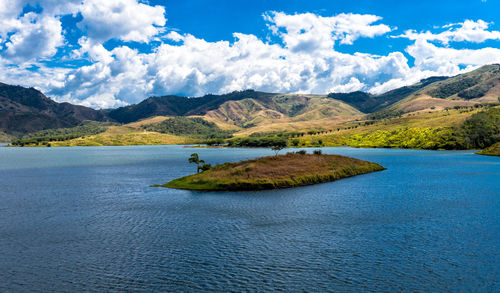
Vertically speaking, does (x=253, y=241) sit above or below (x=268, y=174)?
below

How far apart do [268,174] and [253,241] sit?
49.4 m

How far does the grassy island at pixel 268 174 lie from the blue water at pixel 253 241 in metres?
6.90

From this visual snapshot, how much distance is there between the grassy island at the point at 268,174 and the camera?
284 ft

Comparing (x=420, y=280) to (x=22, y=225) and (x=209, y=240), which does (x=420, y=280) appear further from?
(x=22, y=225)

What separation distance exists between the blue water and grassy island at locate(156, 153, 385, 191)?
6.90 metres

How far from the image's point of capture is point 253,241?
43250 mm

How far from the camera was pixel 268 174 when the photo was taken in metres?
92.2

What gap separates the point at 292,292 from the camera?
95.1 ft

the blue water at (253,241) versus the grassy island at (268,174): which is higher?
the grassy island at (268,174)

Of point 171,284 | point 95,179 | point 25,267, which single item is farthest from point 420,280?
point 95,179

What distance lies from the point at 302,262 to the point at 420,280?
11.2 metres

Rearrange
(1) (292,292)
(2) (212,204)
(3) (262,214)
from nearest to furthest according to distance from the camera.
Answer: (1) (292,292)
(3) (262,214)
(2) (212,204)

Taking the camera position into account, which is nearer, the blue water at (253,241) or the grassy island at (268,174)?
the blue water at (253,241)

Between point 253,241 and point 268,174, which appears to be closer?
point 253,241
